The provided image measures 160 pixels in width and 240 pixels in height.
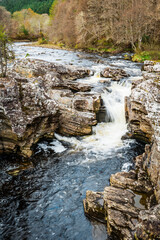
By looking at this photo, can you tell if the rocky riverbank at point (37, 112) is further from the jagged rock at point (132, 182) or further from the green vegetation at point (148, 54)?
the green vegetation at point (148, 54)

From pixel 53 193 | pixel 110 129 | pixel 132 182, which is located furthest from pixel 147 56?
pixel 53 193

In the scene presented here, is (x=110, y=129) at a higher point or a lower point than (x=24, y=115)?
lower

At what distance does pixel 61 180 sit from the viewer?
8.48 m

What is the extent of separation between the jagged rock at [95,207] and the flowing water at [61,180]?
0.72ft

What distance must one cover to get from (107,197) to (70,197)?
2043 mm

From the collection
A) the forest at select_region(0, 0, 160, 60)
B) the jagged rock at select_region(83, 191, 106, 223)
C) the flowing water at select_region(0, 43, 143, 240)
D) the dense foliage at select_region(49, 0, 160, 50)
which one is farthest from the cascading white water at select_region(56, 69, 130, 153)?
the dense foliage at select_region(49, 0, 160, 50)

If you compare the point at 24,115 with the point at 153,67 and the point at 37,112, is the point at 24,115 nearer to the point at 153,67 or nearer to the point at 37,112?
the point at 37,112

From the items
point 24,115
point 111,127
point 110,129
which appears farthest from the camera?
point 111,127

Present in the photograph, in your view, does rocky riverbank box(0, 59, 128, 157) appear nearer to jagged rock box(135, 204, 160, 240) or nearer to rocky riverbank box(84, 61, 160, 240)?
rocky riverbank box(84, 61, 160, 240)

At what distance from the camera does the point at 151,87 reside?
32.2 feet

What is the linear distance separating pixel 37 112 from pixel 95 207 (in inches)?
224

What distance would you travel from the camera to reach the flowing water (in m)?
6.29

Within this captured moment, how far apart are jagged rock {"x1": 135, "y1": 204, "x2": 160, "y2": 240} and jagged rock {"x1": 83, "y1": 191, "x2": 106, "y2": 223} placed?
5.89 feet

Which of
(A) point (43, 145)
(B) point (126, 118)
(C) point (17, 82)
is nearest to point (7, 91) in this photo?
(C) point (17, 82)
